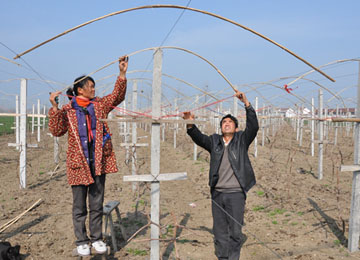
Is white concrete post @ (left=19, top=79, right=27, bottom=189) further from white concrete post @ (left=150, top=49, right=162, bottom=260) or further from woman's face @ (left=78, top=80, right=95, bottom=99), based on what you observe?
white concrete post @ (left=150, top=49, right=162, bottom=260)

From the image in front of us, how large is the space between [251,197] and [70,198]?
11.9ft

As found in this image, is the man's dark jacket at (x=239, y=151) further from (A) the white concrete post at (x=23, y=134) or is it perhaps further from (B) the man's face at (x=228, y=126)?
(A) the white concrete post at (x=23, y=134)

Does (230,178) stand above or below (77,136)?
below

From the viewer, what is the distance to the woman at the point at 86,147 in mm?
2969

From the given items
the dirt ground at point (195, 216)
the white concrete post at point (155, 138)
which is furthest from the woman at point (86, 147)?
the dirt ground at point (195, 216)

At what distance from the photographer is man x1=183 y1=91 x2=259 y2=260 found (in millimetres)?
3230

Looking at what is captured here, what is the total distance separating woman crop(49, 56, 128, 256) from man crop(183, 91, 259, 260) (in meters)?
0.86

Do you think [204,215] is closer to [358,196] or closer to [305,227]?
[305,227]

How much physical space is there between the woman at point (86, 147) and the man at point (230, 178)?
0.86m

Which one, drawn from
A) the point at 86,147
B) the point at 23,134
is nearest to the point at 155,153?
the point at 86,147

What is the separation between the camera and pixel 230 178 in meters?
3.28

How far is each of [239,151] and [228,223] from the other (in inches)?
31.7

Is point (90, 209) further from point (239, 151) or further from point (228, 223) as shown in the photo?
point (239, 151)

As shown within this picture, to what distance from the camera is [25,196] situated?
241 inches
